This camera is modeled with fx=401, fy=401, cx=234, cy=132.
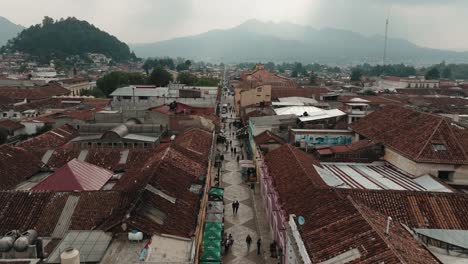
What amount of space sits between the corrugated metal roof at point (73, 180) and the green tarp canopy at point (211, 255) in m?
7.85

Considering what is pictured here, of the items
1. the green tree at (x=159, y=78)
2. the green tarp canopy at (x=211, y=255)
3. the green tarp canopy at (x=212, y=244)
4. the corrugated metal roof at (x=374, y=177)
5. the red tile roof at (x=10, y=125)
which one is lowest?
the green tarp canopy at (x=211, y=255)

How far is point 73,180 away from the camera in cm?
2261

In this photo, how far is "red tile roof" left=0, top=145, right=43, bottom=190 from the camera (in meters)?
24.8

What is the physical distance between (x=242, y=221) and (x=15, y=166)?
607 inches

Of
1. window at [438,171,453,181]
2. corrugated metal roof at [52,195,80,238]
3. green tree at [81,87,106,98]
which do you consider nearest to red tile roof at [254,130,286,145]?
window at [438,171,453,181]

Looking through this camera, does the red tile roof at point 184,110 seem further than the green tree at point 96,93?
No

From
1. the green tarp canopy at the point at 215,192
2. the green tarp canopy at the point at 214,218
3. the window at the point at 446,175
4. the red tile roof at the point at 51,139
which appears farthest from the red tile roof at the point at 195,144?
the window at the point at 446,175

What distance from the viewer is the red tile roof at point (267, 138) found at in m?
32.1

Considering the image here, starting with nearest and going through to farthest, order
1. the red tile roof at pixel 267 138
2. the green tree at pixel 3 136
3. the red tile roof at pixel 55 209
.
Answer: the red tile roof at pixel 55 209
the red tile roof at pixel 267 138
the green tree at pixel 3 136

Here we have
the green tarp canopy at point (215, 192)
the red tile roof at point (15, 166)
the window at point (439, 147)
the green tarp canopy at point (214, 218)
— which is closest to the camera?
the green tarp canopy at point (214, 218)

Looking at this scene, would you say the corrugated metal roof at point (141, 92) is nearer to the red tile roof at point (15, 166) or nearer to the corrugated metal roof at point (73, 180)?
the red tile roof at point (15, 166)

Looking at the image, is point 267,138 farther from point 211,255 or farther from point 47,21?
point 47,21

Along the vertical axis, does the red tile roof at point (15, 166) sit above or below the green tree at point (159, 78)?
below

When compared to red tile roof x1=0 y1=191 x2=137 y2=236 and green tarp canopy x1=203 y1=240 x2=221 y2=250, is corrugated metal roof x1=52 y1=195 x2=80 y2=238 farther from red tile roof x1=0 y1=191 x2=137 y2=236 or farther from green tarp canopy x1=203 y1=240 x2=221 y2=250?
green tarp canopy x1=203 y1=240 x2=221 y2=250
